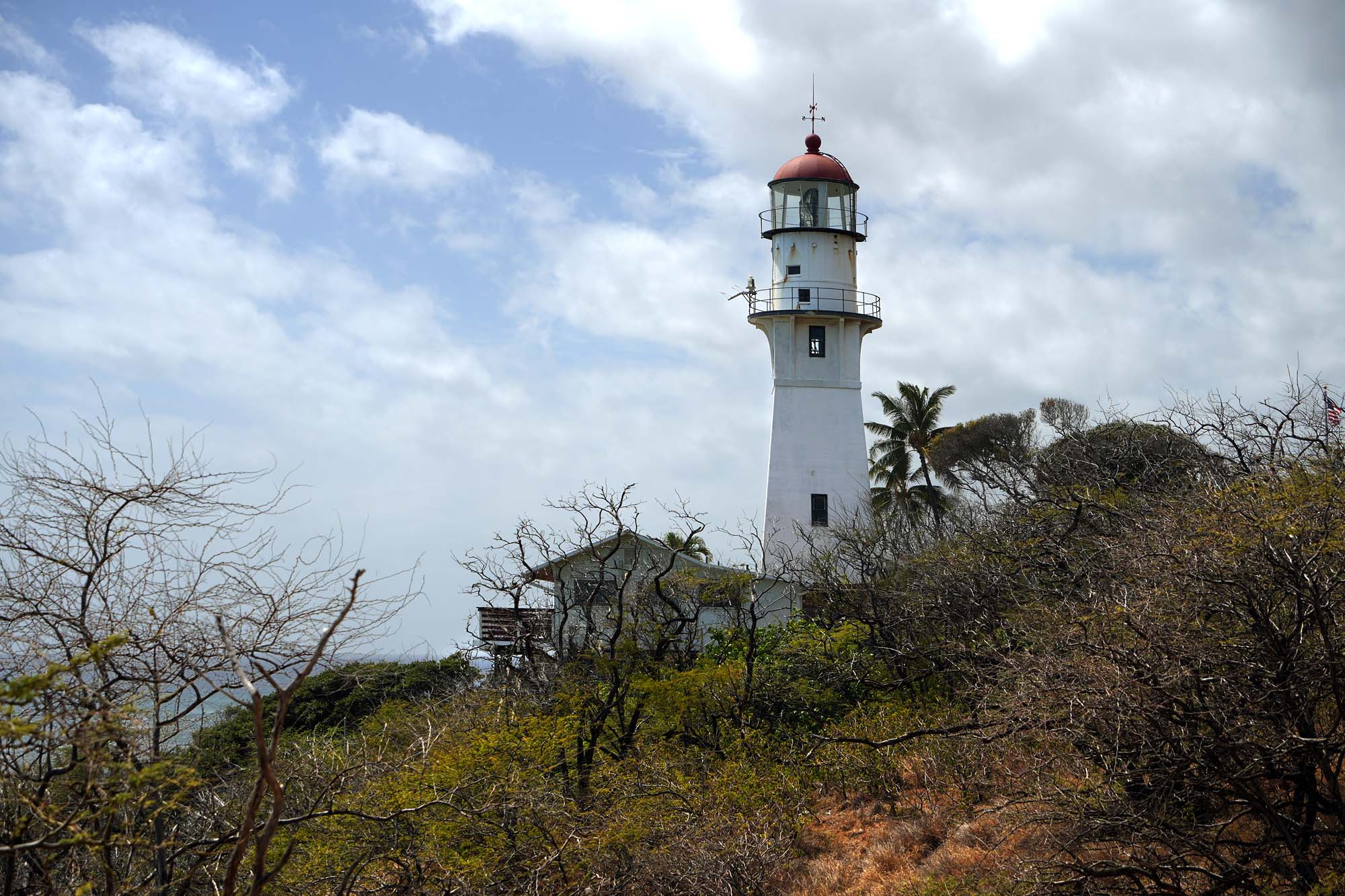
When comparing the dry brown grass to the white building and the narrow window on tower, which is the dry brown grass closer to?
the white building

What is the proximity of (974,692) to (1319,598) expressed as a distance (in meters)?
4.65

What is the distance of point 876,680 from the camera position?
56.4 feet

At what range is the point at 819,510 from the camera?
30.0 m

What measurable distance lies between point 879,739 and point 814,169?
19727mm

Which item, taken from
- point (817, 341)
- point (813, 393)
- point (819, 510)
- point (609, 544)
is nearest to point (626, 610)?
point (609, 544)

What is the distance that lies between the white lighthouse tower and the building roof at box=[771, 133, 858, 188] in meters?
0.03

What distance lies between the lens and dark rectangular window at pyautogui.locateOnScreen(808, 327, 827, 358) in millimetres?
31062

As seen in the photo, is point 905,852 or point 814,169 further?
point 814,169

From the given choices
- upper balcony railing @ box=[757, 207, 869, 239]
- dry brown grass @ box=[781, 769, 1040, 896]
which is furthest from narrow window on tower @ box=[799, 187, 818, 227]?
dry brown grass @ box=[781, 769, 1040, 896]

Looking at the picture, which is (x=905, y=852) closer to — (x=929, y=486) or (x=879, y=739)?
(x=879, y=739)

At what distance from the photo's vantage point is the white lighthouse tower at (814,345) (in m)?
30.1

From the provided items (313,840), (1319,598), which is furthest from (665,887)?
(1319,598)

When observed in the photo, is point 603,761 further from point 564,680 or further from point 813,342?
point 813,342

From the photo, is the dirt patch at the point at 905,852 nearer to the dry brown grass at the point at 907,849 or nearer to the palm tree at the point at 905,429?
the dry brown grass at the point at 907,849
